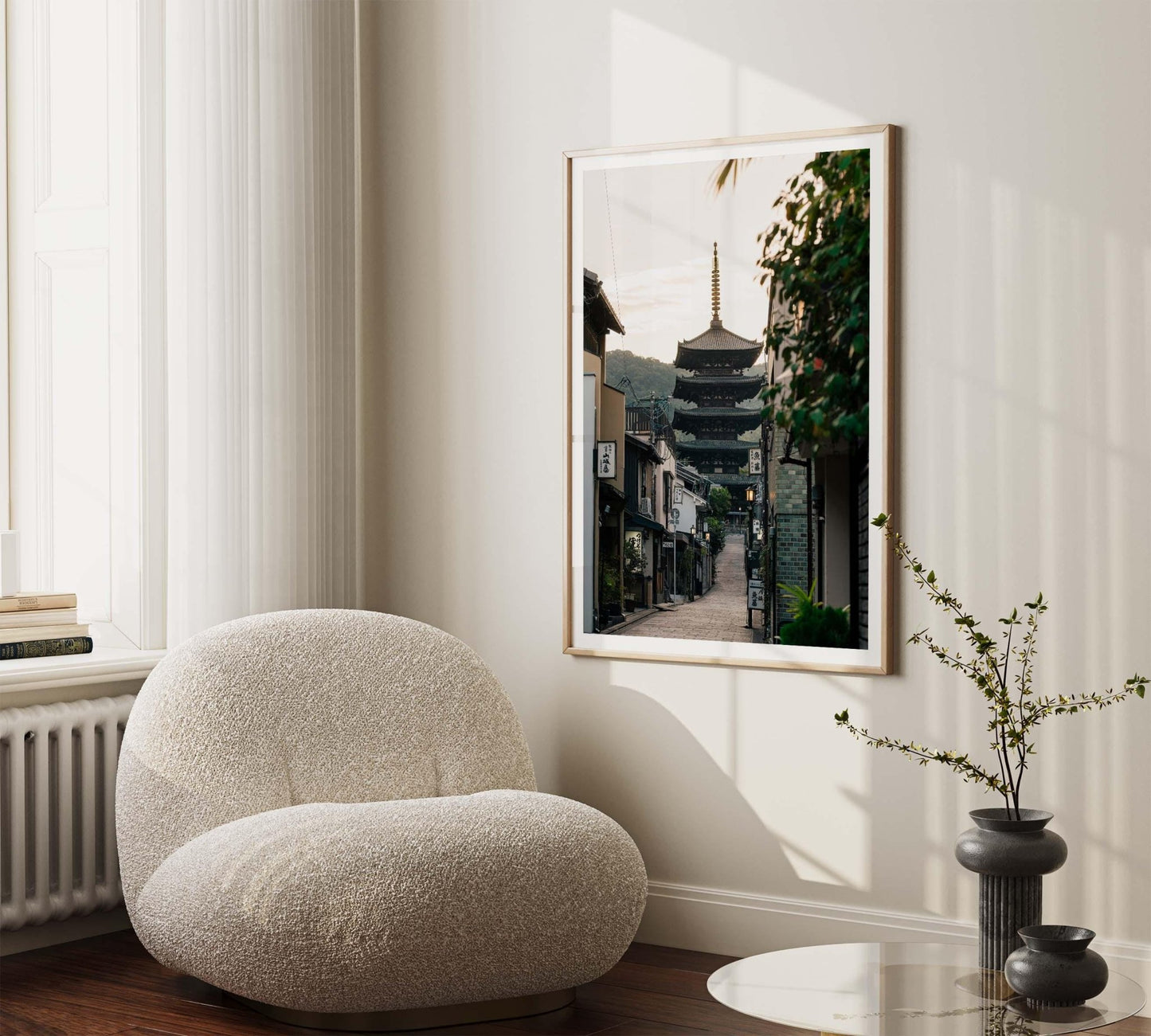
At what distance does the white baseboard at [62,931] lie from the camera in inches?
125

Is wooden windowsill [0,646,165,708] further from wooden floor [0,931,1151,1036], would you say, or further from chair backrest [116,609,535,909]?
wooden floor [0,931,1151,1036]

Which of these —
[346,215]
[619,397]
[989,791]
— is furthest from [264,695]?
[989,791]

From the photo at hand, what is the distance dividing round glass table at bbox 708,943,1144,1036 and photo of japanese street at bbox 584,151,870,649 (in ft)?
3.58

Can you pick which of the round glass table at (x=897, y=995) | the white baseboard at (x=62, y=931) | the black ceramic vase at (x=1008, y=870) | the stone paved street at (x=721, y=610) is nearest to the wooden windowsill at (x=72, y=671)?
the white baseboard at (x=62, y=931)

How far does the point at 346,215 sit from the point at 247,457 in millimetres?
758

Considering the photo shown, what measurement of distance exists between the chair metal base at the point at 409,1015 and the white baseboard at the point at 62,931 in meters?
0.73

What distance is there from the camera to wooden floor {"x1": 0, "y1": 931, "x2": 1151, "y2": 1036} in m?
2.72

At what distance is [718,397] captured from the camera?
3.35 metres

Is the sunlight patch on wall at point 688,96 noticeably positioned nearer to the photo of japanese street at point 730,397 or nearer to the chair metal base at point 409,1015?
the photo of japanese street at point 730,397

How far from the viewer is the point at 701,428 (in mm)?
3365

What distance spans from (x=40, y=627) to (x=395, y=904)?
1.30 metres

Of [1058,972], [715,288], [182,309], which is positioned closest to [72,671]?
[182,309]

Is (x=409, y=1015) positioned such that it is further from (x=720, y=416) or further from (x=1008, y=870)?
(x=720, y=416)

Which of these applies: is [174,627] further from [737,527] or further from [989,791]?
[989,791]
